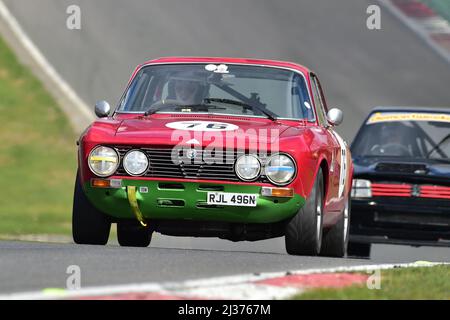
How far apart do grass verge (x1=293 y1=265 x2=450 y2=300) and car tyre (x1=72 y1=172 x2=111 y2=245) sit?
2558mm

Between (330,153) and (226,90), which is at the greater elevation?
(226,90)

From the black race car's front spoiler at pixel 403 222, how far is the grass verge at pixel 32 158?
6045mm

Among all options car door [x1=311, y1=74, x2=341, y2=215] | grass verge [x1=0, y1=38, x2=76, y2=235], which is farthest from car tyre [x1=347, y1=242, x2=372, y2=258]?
grass verge [x1=0, y1=38, x2=76, y2=235]

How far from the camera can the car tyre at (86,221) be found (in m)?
10.2

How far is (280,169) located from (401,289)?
7.78 ft

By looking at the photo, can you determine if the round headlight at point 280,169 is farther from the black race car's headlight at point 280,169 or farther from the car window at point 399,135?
the car window at point 399,135

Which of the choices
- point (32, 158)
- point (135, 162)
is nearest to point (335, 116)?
point (135, 162)

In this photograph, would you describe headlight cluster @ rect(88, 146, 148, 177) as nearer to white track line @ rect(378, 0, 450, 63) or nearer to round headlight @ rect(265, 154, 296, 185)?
round headlight @ rect(265, 154, 296, 185)

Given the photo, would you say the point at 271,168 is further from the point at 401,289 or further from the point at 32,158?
the point at 32,158

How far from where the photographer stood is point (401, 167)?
44.8 ft

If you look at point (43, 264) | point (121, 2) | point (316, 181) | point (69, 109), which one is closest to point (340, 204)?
point (316, 181)

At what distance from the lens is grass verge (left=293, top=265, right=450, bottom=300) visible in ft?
23.1

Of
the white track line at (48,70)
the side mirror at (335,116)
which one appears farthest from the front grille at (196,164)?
the white track line at (48,70)
